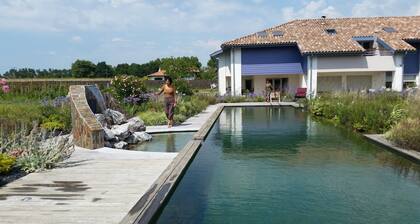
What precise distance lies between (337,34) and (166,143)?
27.0 metres

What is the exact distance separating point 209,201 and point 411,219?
2863 mm

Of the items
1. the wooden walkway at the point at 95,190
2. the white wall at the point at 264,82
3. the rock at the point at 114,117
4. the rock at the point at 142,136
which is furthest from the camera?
the white wall at the point at 264,82

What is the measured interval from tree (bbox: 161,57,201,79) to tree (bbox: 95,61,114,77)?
12907mm

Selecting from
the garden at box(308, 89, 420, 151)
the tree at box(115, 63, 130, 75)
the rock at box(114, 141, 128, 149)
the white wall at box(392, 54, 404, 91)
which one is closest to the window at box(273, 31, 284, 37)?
the white wall at box(392, 54, 404, 91)

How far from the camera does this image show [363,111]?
1405cm

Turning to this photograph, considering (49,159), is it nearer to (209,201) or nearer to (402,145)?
(209,201)

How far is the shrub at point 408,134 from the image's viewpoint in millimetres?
9453

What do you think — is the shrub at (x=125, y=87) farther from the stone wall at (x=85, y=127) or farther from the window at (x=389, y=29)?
the window at (x=389, y=29)

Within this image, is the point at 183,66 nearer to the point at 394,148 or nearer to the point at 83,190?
the point at 394,148

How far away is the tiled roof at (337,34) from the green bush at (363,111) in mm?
12684

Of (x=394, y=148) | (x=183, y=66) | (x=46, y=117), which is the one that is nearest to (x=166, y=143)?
(x=46, y=117)

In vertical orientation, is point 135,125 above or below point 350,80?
below

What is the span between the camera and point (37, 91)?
19922 millimetres

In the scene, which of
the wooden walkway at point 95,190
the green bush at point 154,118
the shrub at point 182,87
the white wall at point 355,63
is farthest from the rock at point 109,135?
the white wall at point 355,63
